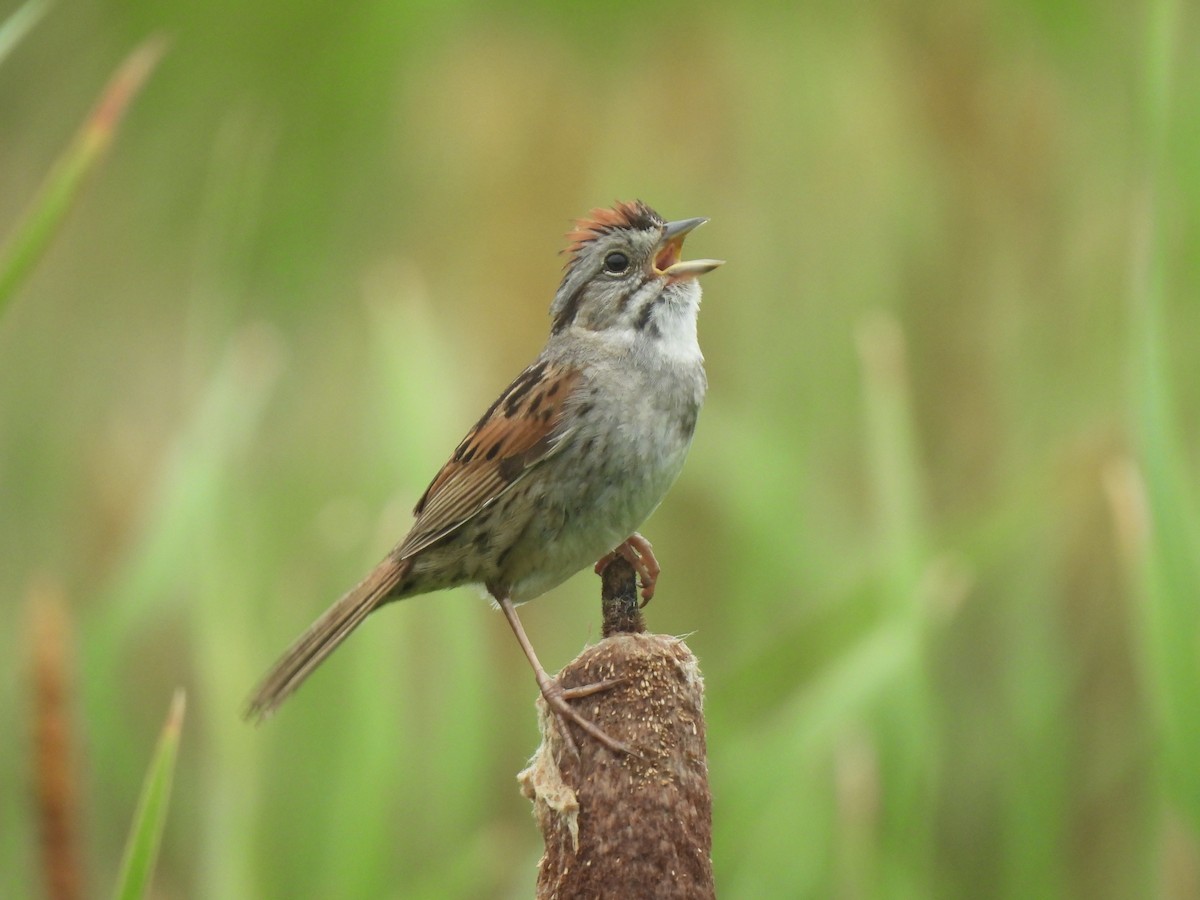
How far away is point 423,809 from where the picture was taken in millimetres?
3598

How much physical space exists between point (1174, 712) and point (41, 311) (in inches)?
148

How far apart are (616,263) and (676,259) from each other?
12 centimetres

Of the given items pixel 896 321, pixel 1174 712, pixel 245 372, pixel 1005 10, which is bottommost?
pixel 1174 712

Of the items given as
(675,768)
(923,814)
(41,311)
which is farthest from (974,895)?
(41,311)

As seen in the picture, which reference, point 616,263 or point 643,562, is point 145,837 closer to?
point 643,562

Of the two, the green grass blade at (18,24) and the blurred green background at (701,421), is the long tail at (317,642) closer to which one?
the blurred green background at (701,421)

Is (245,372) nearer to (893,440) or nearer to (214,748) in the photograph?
(214,748)

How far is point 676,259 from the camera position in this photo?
2965mm

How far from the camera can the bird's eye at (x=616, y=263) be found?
290 centimetres

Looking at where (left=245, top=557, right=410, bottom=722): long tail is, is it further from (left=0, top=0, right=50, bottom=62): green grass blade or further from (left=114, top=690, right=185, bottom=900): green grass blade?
(left=0, top=0, right=50, bottom=62): green grass blade

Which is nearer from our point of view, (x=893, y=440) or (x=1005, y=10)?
(x=893, y=440)

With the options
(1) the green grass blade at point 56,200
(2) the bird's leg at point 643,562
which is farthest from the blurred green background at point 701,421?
(1) the green grass blade at point 56,200

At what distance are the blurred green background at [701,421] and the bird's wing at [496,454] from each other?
299 millimetres

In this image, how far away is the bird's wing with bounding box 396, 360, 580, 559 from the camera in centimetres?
270
